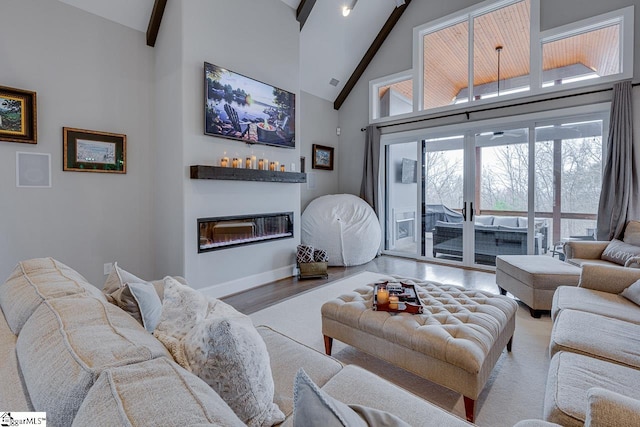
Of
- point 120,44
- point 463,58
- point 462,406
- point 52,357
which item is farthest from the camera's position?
point 463,58

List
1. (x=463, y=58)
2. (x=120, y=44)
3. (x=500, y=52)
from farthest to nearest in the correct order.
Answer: (x=463, y=58)
(x=500, y=52)
(x=120, y=44)

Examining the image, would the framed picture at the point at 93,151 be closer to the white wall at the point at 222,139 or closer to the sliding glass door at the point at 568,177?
the white wall at the point at 222,139

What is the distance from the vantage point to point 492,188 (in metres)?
4.77

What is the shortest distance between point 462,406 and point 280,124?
12.3 feet

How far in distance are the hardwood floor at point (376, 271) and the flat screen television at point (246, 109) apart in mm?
1940

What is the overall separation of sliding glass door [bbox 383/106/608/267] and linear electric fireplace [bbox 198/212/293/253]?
8.13 ft

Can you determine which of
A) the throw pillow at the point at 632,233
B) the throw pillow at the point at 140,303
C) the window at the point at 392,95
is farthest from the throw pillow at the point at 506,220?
the throw pillow at the point at 140,303

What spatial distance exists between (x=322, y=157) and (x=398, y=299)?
14.4 feet

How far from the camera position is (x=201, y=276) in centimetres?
350

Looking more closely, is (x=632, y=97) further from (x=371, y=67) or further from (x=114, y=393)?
(x=114, y=393)

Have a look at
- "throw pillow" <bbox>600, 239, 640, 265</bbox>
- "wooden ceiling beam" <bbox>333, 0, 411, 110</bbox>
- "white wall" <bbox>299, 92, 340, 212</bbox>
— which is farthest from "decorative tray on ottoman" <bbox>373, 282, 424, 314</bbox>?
"wooden ceiling beam" <bbox>333, 0, 411, 110</bbox>

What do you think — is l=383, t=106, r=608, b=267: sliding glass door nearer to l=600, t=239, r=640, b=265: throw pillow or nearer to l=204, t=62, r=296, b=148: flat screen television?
l=600, t=239, r=640, b=265: throw pillow

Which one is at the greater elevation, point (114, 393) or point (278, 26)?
point (278, 26)

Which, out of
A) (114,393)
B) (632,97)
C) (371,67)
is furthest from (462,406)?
(371,67)
